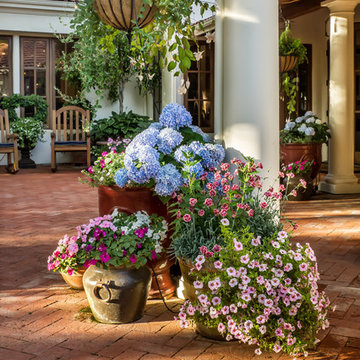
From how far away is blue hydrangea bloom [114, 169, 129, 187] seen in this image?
9.59 ft

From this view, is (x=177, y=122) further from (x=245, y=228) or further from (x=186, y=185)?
(x=245, y=228)

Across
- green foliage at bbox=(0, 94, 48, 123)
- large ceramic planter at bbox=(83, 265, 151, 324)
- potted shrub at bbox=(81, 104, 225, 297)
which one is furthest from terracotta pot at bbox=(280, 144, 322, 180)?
green foliage at bbox=(0, 94, 48, 123)

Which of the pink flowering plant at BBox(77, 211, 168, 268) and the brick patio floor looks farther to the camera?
the pink flowering plant at BBox(77, 211, 168, 268)

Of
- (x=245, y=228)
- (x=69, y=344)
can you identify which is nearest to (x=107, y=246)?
(x=69, y=344)

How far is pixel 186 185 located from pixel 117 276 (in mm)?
576

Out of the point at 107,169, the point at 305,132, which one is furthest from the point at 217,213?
the point at 305,132

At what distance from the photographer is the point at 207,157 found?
115 inches

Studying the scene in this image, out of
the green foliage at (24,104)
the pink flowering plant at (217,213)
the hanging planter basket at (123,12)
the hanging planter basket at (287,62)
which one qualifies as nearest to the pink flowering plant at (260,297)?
the pink flowering plant at (217,213)

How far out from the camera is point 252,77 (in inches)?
117

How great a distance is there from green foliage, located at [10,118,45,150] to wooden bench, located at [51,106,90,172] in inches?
14.6

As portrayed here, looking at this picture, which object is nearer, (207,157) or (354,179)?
(207,157)

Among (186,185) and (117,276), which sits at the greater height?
(186,185)

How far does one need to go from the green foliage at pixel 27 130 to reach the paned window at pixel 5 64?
Answer: 3.60ft

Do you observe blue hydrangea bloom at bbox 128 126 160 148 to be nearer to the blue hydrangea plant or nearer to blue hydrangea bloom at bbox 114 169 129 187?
the blue hydrangea plant
